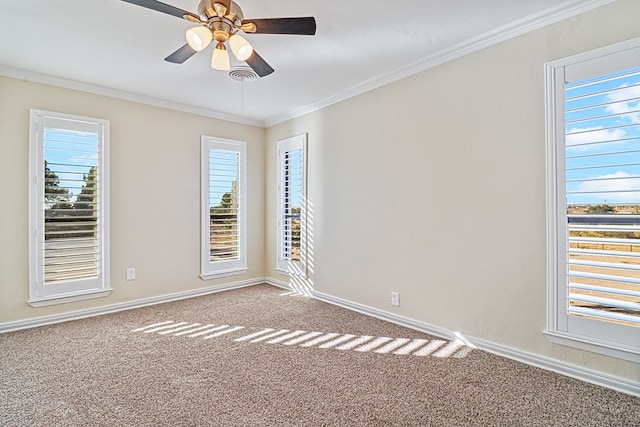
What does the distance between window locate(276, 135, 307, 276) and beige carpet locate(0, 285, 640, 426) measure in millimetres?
1421

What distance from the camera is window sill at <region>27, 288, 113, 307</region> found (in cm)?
327

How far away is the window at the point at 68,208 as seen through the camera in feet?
10.7

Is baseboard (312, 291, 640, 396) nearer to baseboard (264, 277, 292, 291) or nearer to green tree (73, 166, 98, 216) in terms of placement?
baseboard (264, 277, 292, 291)

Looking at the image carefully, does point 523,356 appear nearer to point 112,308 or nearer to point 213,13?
point 213,13

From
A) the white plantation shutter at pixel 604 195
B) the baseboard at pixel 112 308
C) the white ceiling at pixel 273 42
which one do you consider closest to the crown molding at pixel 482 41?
the white ceiling at pixel 273 42

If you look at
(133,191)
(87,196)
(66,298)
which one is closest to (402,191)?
(133,191)

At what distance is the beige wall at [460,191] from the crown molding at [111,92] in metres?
1.68

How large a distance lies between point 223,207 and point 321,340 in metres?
2.56

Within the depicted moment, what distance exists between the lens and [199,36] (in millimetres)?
1857

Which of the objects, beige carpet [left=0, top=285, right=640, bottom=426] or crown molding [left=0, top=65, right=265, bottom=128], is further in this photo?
crown molding [left=0, top=65, right=265, bottom=128]

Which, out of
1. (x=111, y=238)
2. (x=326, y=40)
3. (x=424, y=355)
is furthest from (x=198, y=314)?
(x=326, y=40)

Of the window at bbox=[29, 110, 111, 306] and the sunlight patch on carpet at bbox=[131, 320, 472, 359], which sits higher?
the window at bbox=[29, 110, 111, 306]

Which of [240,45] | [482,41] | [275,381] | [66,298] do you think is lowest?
[275,381]

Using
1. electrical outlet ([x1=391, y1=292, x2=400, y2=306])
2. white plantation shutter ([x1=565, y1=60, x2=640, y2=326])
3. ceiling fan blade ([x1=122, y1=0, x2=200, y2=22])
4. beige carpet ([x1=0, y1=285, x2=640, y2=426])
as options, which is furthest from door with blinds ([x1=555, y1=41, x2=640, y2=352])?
ceiling fan blade ([x1=122, y1=0, x2=200, y2=22])
